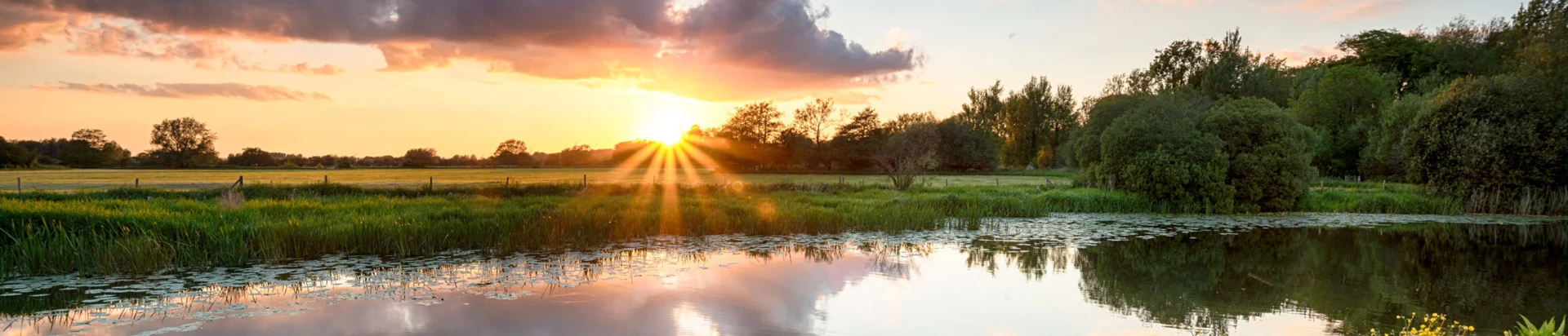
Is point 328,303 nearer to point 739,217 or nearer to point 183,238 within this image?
point 183,238

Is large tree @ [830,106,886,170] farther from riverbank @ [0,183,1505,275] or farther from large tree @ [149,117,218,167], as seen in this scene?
large tree @ [149,117,218,167]

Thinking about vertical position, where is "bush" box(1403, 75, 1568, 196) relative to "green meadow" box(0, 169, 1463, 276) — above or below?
above

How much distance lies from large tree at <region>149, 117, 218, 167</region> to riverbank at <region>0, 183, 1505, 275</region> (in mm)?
79636

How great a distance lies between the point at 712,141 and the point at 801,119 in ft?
36.3

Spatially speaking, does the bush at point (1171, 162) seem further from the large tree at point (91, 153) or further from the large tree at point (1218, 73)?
the large tree at point (91, 153)

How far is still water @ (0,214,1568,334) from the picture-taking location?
8.61 meters

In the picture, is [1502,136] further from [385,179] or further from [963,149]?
[385,179]

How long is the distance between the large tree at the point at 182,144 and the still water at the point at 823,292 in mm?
102152

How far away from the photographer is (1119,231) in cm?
2056

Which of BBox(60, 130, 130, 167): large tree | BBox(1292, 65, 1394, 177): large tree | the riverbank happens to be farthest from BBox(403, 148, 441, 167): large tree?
BBox(1292, 65, 1394, 177): large tree

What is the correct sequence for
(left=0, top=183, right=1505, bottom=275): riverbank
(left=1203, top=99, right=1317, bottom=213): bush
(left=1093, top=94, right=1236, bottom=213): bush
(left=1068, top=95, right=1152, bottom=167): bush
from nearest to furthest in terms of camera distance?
1. (left=0, top=183, right=1505, bottom=275): riverbank
2. (left=1093, top=94, right=1236, bottom=213): bush
3. (left=1203, top=99, right=1317, bottom=213): bush
4. (left=1068, top=95, right=1152, bottom=167): bush

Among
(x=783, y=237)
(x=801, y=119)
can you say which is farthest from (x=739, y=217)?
(x=801, y=119)

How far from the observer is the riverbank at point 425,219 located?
464 inches

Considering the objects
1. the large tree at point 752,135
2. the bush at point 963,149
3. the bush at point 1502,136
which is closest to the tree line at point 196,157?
the large tree at point 752,135
